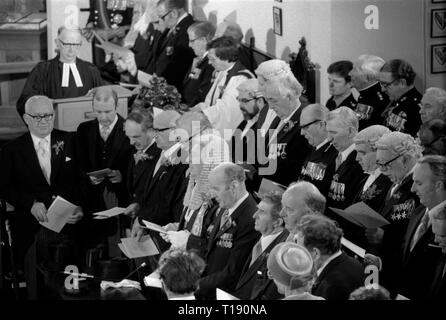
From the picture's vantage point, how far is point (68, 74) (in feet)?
30.2

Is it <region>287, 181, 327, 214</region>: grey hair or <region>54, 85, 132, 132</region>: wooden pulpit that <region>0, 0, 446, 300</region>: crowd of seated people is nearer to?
<region>287, 181, 327, 214</region>: grey hair

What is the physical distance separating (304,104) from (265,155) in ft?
1.36

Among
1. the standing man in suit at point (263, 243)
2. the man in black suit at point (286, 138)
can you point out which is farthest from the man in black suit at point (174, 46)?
the standing man in suit at point (263, 243)

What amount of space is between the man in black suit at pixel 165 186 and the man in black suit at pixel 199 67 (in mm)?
1226

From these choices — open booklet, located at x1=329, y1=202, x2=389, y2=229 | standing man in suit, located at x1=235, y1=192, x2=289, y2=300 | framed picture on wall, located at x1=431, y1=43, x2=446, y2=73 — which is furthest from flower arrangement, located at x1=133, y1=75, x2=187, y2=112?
open booklet, located at x1=329, y1=202, x2=389, y2=229

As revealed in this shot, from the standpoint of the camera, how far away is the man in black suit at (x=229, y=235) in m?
6.62

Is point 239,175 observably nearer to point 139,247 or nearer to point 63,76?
point 139,247

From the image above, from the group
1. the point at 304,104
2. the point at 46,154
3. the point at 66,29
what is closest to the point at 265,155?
the point at 304,104

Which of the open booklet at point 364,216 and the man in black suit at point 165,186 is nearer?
the open booklet at point 364,216

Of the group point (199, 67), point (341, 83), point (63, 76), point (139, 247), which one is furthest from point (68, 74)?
point (341, 83)

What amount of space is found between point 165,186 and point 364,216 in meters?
2.01

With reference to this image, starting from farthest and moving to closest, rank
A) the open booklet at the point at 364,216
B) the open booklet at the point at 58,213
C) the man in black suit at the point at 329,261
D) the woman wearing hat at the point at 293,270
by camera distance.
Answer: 1. the open booklet at the point at 58,213
2. the open booklet at the point at 364,216
3. the man in black suit at the point at 329,261
4. the woman wearing hat at the point at 293,270

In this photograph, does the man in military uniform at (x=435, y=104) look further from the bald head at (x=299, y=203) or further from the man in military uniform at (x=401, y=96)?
the bald head at (x=299, y=203)
